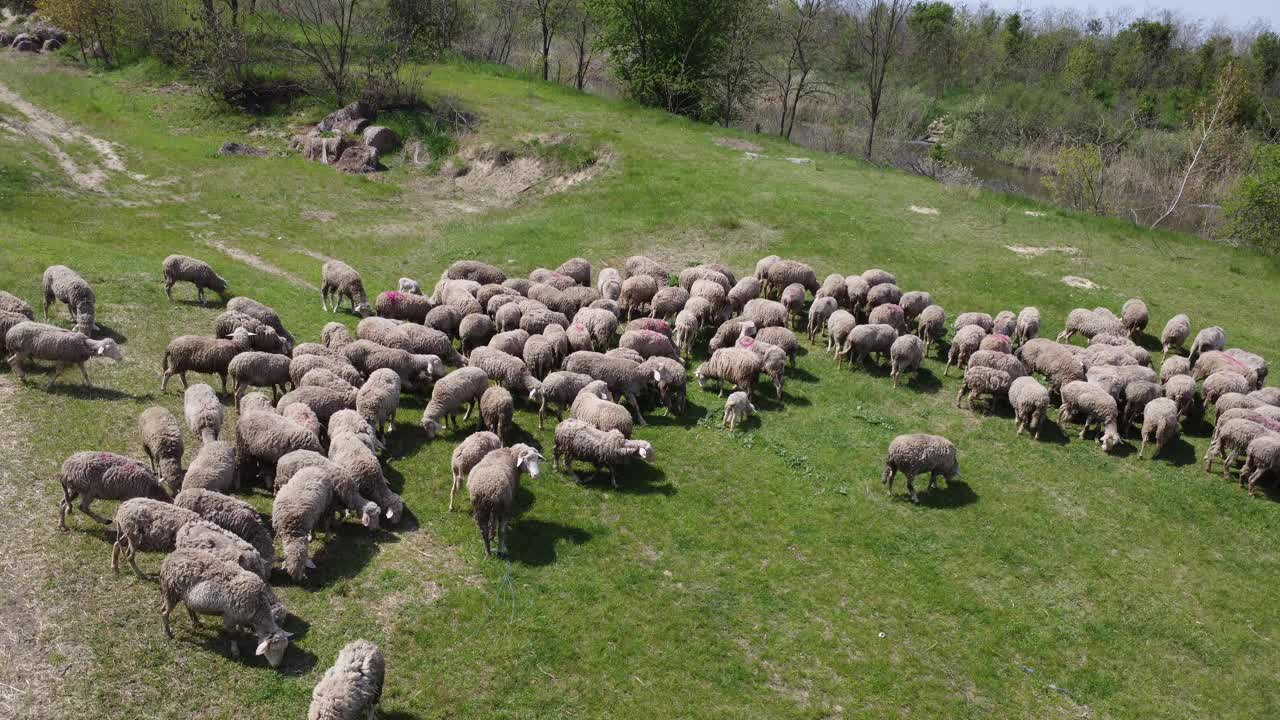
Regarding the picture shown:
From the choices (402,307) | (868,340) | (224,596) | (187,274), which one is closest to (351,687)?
(224,596)

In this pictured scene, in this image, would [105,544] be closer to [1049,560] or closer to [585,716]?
[585,716]

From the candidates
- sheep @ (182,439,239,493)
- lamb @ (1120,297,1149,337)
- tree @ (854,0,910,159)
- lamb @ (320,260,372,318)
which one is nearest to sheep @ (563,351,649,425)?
sheep @ (182,439,239,493)

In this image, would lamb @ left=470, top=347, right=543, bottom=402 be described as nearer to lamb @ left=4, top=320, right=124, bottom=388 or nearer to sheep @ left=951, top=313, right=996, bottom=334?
lamb @ left=4, top=320, right=124, bottom=388

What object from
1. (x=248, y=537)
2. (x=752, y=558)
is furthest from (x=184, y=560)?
(x=752, y=558)

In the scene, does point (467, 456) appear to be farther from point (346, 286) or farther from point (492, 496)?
point (346, 286)

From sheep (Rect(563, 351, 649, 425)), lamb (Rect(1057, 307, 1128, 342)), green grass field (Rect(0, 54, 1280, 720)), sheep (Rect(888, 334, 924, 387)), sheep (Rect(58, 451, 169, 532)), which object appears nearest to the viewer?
green grass field (Rect(0, 54, 1280, 720))

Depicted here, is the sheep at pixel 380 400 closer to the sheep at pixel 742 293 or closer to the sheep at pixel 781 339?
the sheep at pixel 781 339
